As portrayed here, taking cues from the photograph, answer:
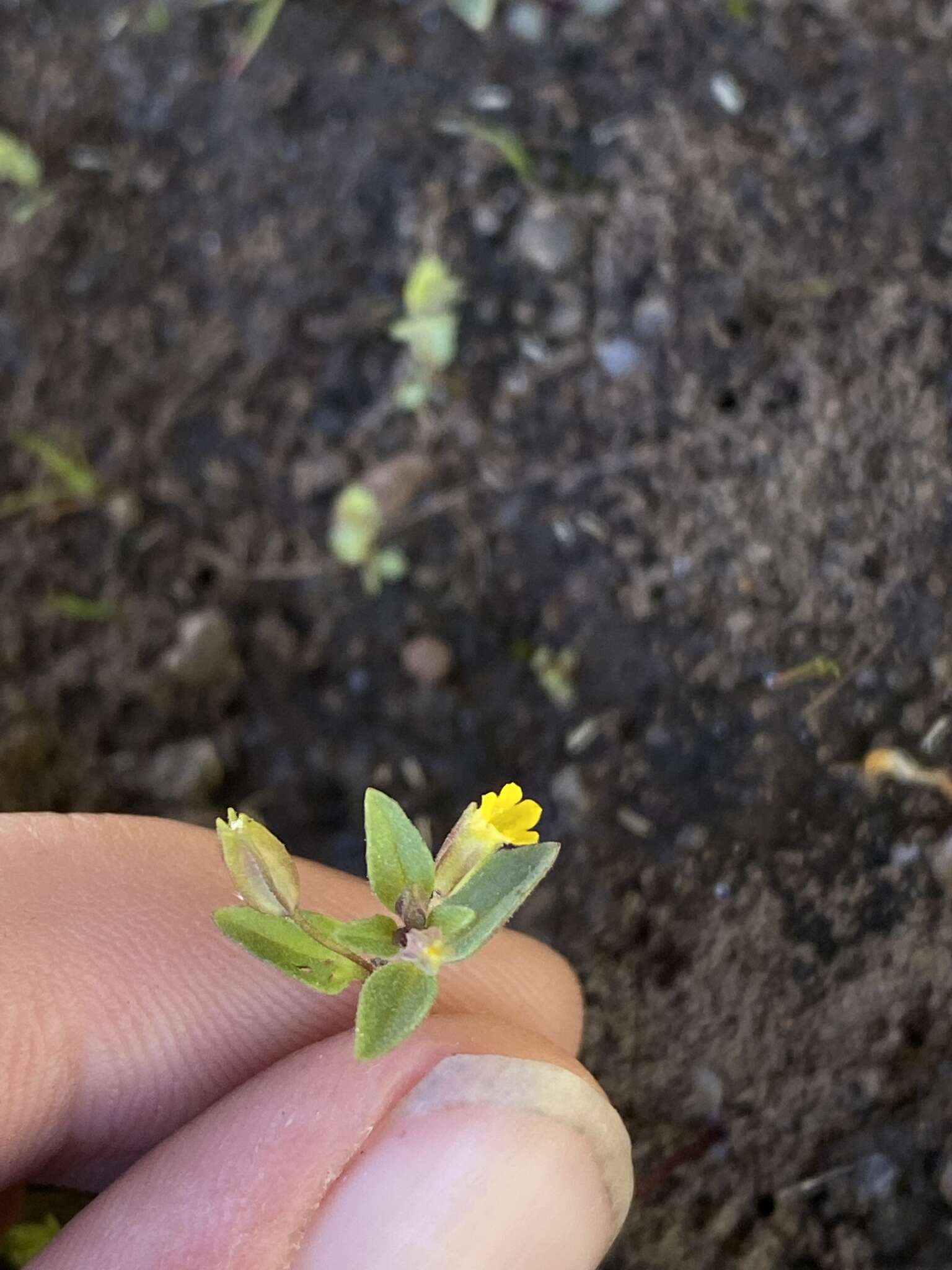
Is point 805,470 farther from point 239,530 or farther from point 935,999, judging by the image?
point 239,530

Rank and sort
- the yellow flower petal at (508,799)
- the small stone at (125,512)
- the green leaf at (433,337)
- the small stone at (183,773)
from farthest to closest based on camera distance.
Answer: the small stone at (125,512), the green leaf at (433,337), the small stone at (183,773), the yellow flower petal at (508,799)

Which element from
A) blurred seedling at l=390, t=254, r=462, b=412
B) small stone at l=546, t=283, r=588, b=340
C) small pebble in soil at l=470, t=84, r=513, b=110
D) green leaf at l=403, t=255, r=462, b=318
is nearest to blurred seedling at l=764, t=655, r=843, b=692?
small stone at l=546, t=283, r=588, b=340

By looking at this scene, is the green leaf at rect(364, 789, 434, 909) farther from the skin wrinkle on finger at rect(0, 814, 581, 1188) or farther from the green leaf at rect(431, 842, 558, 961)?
the skin wrinkle on finger at rect(0, 814, 581, 1188)

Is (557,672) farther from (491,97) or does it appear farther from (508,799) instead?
(491,97)

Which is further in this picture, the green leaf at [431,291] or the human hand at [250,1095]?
the green leaf at [431,291]

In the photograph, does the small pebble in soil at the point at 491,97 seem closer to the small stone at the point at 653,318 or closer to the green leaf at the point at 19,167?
the small stone at the point at 653,318

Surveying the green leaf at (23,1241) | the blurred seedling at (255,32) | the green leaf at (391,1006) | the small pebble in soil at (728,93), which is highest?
the blurred seedling at (255,32)

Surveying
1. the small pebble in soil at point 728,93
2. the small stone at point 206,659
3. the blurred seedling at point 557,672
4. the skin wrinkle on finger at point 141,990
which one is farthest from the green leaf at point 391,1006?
the small pebble in soil at point 728,93
